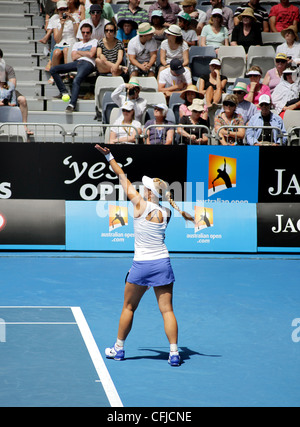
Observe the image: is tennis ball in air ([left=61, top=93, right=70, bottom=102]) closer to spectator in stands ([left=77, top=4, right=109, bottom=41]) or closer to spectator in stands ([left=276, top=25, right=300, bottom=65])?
spectator in stands ([left=77, top=4, right=109, bottom=41])

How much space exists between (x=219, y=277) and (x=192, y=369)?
190 inches

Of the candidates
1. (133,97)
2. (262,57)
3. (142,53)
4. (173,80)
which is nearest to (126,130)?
(133,97)

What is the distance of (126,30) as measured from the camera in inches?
709

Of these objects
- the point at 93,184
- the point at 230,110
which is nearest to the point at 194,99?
the point at 230,110

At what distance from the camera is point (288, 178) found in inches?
561

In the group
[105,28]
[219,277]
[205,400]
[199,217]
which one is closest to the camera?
[205,400]

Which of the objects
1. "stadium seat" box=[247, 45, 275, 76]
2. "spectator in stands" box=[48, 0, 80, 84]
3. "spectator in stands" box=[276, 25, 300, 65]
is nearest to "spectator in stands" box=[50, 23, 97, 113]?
"spectator in stands" box=[48, 0, 80, 84]

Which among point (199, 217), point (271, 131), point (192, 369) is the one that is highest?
point (271, 131)

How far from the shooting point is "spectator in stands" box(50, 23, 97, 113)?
16562 mm

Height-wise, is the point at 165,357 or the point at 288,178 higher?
the point at 288,178

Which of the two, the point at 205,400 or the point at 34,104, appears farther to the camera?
the point at 34,104

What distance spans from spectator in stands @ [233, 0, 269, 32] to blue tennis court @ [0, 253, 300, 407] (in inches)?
318
